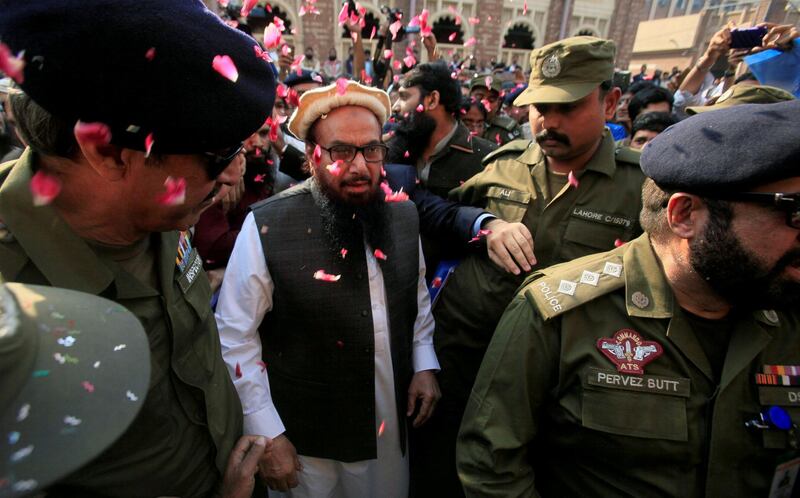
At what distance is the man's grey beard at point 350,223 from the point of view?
6.83 ft

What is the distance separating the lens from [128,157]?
1053mm

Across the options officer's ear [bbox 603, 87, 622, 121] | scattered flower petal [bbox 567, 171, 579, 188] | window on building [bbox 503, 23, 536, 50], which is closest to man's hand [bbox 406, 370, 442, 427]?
scattered flower petal [bbox 567, 171, 579, 188]

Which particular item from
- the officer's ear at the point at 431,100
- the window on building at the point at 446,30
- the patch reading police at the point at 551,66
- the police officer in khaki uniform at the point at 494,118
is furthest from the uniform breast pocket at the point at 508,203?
the window on building at the point at 446,30

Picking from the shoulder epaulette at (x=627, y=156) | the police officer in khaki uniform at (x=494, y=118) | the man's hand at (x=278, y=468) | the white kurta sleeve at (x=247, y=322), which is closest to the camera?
the man's hand at (x=278, y=468)

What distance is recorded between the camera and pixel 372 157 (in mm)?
2188

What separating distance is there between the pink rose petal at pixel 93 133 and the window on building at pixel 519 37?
28.8 meters

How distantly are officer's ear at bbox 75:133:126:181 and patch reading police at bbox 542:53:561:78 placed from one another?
7.01ft

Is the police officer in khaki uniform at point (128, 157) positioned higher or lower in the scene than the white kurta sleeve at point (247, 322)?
higher

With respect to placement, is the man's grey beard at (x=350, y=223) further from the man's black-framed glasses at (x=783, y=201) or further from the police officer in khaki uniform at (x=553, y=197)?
the man's black-framed glasses at (x=783, y=201)

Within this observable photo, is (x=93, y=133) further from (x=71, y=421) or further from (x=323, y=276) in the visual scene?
(x=323, y=276)

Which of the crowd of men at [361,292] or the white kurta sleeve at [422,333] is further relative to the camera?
the white kurta sleeve at [422,333]

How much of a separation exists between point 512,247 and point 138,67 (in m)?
1.67

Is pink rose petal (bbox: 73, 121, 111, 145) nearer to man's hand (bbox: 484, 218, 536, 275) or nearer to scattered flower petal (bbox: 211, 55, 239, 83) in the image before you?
scattered flower petal (bbox: 211, 55, 239, 83)

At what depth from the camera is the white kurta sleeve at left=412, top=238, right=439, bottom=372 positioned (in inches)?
94.3
